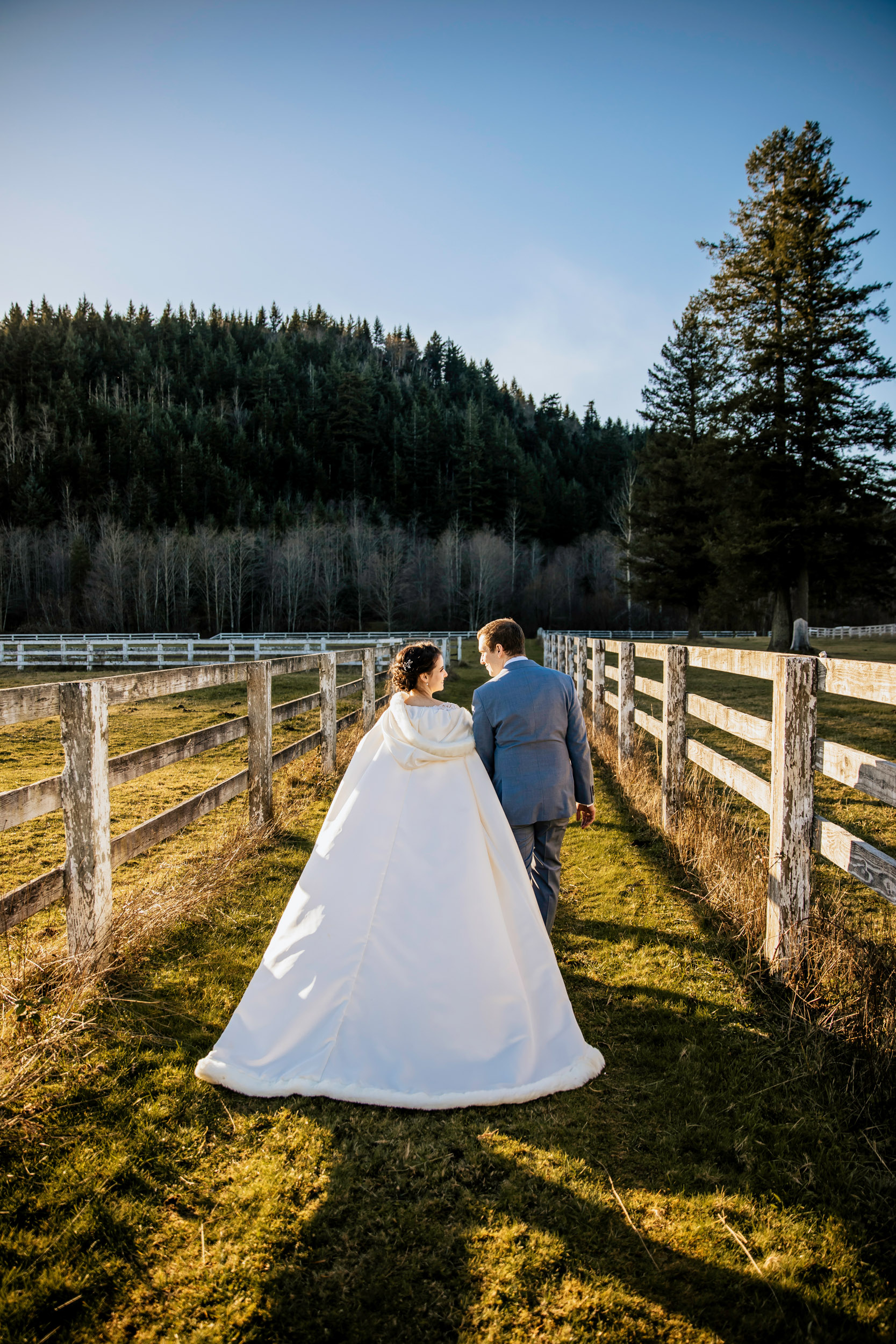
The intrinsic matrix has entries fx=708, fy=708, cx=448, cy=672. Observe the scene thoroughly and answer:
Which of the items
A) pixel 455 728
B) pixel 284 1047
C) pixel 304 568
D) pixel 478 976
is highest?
pixel 304 568

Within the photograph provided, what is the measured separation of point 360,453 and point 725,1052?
93494 millimetres

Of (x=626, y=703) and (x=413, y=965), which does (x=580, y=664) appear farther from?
(x=413, y=965)

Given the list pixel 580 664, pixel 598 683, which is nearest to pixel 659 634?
pixel 580 664

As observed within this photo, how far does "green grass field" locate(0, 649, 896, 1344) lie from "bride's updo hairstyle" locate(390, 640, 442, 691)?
5.71ft

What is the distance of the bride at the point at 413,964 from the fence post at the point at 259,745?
248cm

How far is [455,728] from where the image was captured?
3229 mm

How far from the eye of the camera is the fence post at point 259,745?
551 cm

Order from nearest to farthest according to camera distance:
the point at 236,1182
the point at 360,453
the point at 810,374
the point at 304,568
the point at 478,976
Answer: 1. the point at 236,1182
2. the point at 478,976
3. the point at 810,374
4. the point at 304,568
5. the point at 360,453

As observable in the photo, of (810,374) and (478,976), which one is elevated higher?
(810,374)

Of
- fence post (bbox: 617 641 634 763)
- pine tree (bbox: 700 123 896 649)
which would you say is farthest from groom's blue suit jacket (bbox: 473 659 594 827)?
pine tree (bbox: 700 123 896 649)

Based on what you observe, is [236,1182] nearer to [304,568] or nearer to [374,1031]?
[374,1031]

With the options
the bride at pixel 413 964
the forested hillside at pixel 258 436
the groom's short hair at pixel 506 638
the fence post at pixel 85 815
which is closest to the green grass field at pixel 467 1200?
the bride at pixel 413 964

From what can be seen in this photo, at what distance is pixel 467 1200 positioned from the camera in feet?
7.28

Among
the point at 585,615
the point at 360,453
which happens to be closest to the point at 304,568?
the point at 585,615
